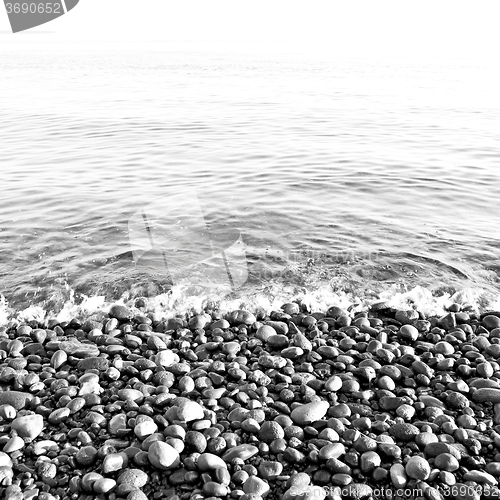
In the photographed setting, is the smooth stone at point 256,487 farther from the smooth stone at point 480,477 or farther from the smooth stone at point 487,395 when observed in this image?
the smooth stone at point 487,395

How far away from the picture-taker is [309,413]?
6.08 meters

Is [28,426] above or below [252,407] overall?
above

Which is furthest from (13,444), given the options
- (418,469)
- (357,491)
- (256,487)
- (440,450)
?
(440,450)

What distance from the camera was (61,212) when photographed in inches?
550

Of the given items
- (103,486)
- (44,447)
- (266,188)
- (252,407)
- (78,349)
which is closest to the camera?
(103,486)

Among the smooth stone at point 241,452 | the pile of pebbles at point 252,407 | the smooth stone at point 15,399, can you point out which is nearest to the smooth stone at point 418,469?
the pile of pebbles at point 252,407

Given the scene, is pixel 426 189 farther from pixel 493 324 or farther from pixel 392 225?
pixel 493 324

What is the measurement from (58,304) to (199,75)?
51.3 metres

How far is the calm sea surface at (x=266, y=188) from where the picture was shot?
1055cm

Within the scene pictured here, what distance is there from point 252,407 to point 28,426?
2702 millimetres

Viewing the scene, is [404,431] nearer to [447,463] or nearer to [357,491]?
[447,463]

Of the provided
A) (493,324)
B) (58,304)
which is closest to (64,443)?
(58,304)

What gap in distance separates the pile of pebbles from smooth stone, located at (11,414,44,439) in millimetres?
17

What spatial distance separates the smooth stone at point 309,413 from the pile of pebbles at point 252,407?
0.02 meters
